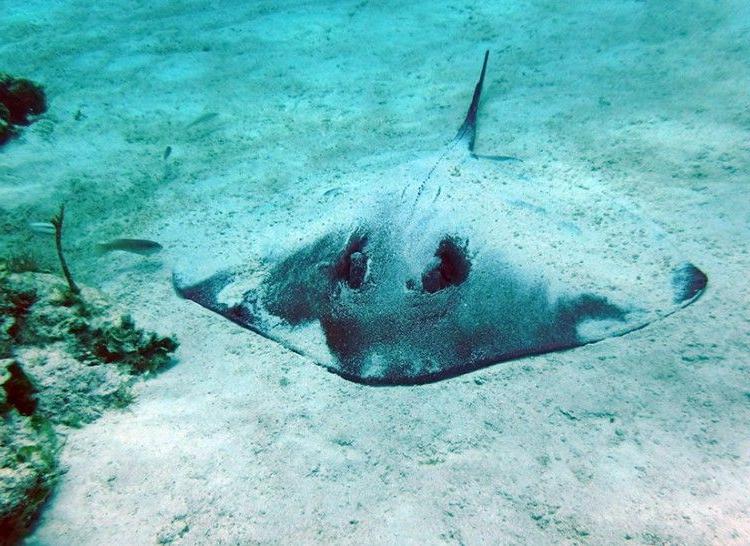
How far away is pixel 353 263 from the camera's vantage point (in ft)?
10.5

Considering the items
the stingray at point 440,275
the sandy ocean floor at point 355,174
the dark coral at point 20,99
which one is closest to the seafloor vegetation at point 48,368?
the sandy ocean floor at point 355,174

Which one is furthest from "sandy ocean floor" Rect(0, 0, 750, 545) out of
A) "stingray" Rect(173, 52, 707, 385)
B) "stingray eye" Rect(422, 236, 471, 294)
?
"stingray eye" Rect(422, 236, 471, 294)

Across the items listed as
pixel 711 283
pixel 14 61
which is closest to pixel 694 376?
pixel 711 283

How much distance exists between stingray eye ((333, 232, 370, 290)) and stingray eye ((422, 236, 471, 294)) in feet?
1.51

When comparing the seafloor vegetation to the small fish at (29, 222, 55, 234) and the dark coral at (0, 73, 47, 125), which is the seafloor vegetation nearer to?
the small fish at (29, 222, 55, 234)

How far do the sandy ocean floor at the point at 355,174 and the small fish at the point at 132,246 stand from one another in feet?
0.37

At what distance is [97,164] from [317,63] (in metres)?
4.08

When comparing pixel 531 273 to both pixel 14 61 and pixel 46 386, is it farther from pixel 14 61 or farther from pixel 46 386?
pixel 14 61

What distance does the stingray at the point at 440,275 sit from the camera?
2.76m

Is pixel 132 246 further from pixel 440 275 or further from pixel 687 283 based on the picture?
pixel 687 283

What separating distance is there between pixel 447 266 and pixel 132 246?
10.5ft

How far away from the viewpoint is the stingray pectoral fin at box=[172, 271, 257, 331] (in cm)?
326

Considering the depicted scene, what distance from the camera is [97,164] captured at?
5746 millimetres

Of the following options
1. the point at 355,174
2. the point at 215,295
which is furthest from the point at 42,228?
the point at 355,174
